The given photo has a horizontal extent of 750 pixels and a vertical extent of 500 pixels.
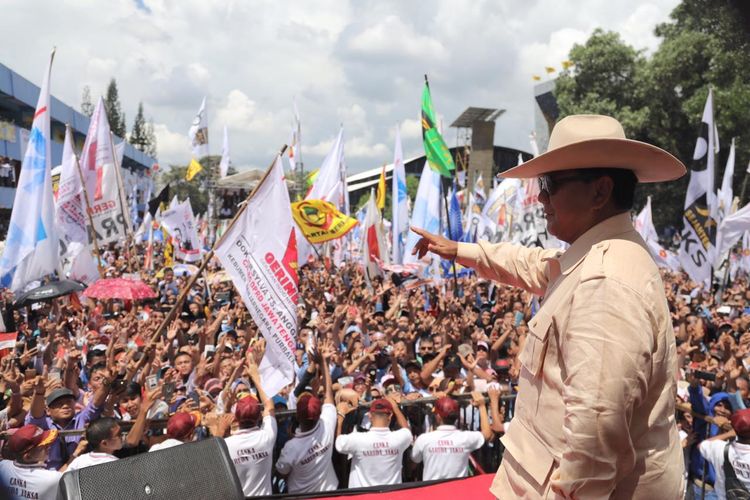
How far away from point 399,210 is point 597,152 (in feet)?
44.4

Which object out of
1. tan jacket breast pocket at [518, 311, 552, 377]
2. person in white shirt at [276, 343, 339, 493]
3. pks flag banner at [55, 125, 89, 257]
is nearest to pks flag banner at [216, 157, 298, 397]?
person in white shirt at [276, 343, 339, 493]

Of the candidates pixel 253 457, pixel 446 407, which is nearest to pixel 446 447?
pixel 446 407

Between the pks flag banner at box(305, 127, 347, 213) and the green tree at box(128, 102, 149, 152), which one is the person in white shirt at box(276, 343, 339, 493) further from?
the green tree at box(128, 102, 149, 152)

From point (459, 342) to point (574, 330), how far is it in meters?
7.53

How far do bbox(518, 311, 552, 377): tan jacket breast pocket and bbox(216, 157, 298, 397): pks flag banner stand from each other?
3778 millimetres

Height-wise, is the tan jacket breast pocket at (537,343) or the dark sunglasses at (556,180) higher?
the dark sunglasses at (556,180)

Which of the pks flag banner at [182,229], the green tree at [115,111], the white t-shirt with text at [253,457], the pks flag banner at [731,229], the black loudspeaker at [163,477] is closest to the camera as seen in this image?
the black loudspeaker at [163,477]

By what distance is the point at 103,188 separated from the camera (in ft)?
35.8

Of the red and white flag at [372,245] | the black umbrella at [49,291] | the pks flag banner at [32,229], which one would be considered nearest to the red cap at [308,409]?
the pks flag banner at [32,229]

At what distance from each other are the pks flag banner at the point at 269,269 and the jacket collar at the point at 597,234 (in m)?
3.90

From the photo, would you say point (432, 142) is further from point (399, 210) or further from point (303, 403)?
point (303, 403)

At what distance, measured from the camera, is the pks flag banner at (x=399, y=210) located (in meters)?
15.0

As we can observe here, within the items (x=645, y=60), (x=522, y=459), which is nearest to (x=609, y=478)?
(x=522, y=459)

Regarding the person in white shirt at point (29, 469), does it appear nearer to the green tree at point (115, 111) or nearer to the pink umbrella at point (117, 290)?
the pink umbrella at point (117, 290)
